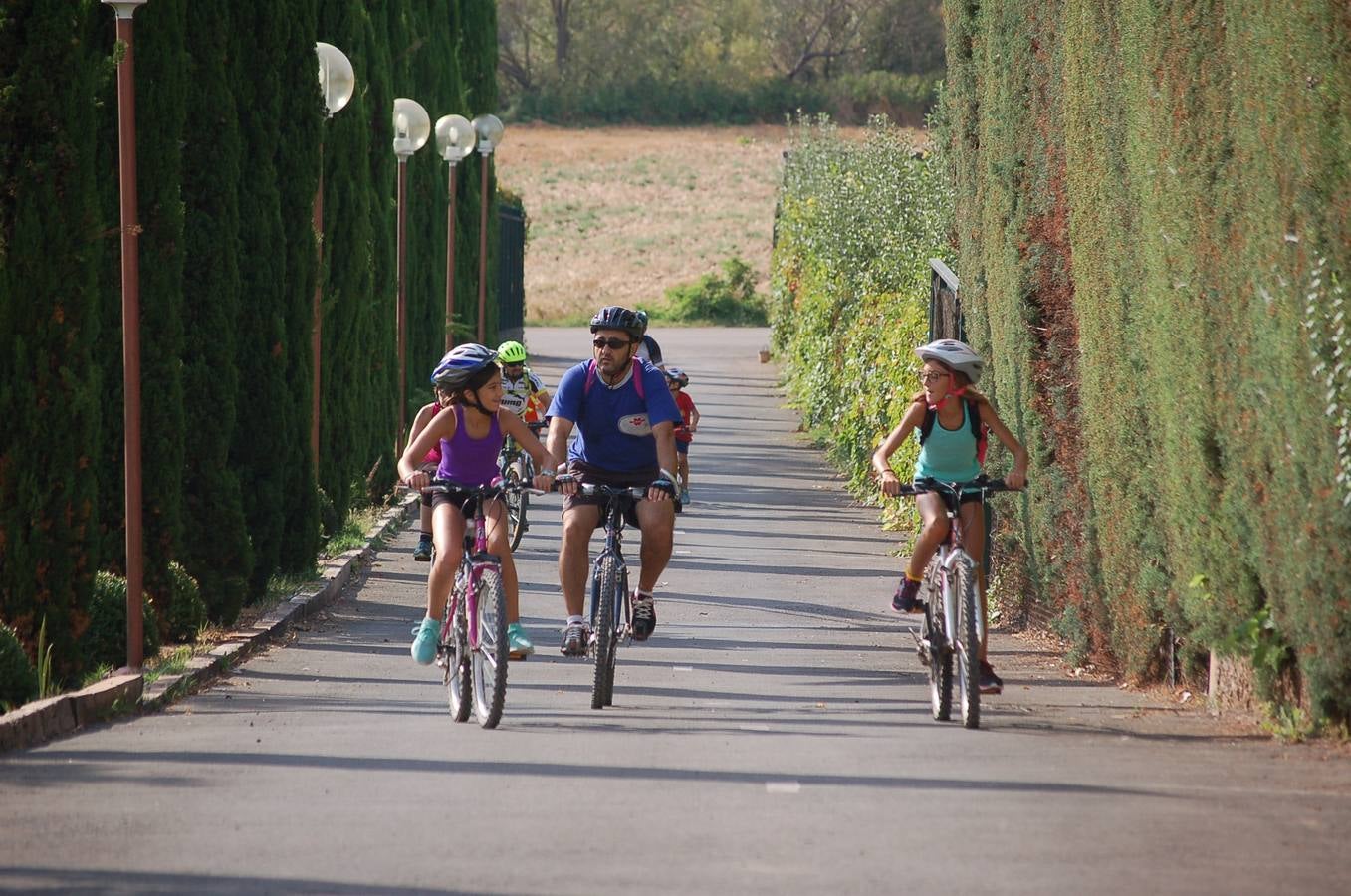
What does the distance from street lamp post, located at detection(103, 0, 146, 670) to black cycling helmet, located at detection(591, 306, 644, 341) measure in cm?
223

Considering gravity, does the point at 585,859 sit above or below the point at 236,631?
above

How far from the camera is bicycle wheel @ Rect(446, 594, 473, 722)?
842 cm

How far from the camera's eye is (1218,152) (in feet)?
26.6

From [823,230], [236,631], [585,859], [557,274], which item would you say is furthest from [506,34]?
[585,859]

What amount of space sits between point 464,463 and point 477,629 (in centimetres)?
87

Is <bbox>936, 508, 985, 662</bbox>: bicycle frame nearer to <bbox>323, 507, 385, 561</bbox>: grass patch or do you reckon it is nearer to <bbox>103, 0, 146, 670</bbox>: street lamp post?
<bbox>103, 0, 146, 670</bbox>: street lamp post

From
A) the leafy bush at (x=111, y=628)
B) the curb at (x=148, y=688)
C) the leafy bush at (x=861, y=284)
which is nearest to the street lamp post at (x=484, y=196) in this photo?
the leafy bush at (x=861, y=284)

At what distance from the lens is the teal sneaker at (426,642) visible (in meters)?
8.66

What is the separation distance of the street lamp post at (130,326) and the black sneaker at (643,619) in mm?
2346

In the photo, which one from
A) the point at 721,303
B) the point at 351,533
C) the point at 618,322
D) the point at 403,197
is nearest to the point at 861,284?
the point at 403,197

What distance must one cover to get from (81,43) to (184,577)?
10.3 ft

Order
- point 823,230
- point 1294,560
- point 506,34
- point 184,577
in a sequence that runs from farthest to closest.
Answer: point 506,34 < point 823,230 < point 184,577 < point 1294,560

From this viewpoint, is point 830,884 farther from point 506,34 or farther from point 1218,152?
point 506,34

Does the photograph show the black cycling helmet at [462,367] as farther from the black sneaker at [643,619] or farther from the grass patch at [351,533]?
the grass patch at [351,533]
